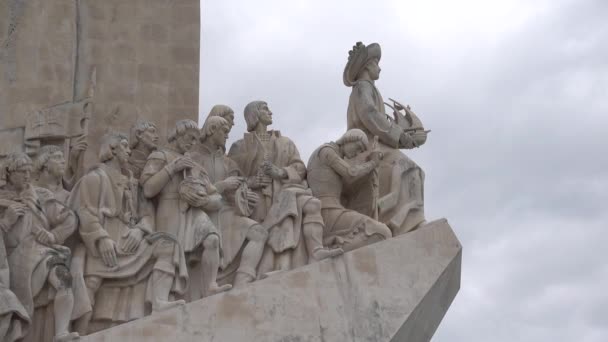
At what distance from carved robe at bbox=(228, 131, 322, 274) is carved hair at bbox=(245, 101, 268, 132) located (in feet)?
0.33

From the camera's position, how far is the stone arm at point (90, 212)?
13.9m

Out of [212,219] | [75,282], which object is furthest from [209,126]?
[75,282]

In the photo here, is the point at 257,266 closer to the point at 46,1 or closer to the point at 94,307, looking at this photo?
the point at 94,307

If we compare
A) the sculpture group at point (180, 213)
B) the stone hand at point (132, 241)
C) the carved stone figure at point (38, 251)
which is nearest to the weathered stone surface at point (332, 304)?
the sculpture group at point (180, 213)

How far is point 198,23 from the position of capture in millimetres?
16000

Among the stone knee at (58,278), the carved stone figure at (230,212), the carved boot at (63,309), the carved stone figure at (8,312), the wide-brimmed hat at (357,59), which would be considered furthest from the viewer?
the wide-brimmed hat at (357,59)

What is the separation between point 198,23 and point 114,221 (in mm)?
2693

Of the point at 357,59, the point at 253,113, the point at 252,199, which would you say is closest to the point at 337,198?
the point at 252,199

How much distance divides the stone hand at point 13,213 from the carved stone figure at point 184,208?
1096 mm

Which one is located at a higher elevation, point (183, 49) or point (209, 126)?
point (183, 49)

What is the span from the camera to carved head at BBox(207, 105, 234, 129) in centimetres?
1483

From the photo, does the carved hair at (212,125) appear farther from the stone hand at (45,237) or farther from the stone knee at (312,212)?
the stone hand at (45,237)

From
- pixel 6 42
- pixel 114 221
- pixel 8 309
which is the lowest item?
pixel 8 309

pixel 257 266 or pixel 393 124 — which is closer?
pixel 257 266
